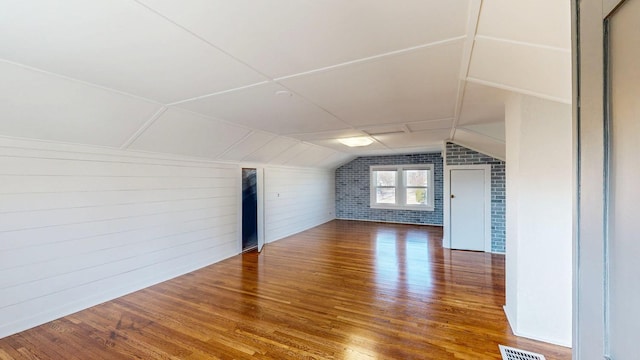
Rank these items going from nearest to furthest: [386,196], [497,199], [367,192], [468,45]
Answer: [468,45], [497,199], [386,196], [367,192]

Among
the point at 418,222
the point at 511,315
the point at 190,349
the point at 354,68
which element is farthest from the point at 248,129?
the point at 418,222

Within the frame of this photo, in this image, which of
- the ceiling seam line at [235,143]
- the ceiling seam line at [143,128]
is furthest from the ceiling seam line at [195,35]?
the ceiling seam line at [235,143]

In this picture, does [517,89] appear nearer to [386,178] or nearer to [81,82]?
[81,82]

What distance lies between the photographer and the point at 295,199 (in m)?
7.05

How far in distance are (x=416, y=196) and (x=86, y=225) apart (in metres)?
7.66

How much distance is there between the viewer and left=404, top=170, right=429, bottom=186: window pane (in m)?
8.10

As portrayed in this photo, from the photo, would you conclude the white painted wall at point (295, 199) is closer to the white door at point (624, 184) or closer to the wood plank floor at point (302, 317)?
the wood plank floor at point (302, 317)

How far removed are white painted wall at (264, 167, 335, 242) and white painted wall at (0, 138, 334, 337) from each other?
1.49 m

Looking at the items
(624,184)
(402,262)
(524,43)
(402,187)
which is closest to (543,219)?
(524,43)

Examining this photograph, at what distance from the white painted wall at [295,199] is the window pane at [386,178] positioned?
1.56 meters

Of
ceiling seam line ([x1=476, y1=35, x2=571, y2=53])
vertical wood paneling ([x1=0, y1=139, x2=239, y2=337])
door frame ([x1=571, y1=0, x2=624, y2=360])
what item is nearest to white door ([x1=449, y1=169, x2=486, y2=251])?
ceiling seam line ([x1=476, y1=35, x2=571, y2=53])

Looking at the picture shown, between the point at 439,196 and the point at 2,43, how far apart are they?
8.39 meters

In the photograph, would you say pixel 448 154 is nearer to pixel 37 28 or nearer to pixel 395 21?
pixel 395 21

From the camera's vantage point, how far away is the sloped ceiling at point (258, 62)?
132 centimetres
